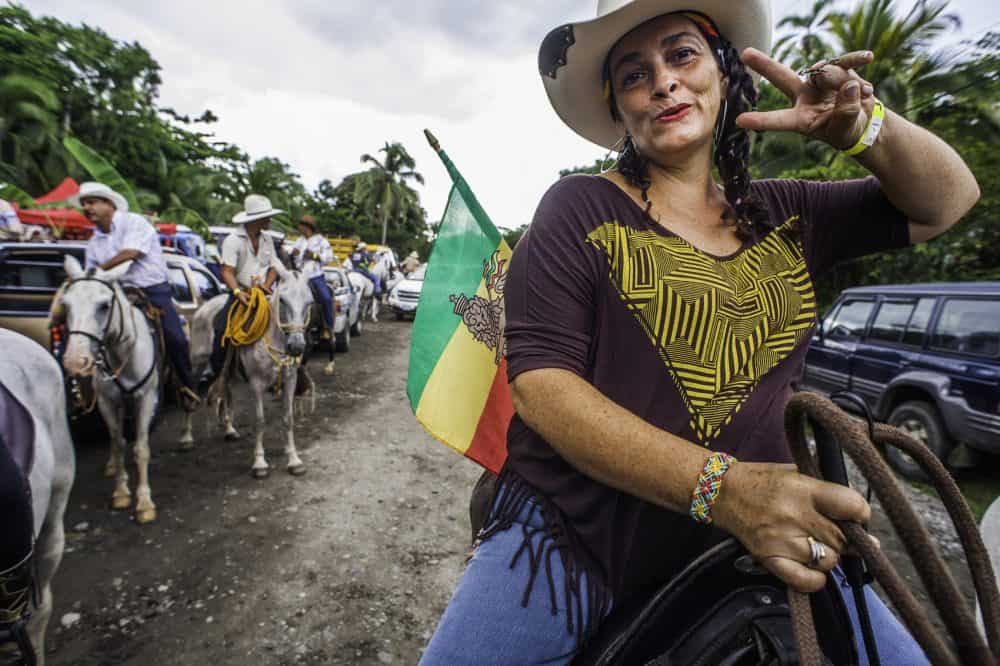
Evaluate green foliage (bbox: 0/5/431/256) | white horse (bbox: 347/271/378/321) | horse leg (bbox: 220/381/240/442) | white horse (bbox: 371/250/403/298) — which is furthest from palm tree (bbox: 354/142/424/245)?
horse leg (bbox: 220/381/240/442)

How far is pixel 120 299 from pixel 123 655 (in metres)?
2.48

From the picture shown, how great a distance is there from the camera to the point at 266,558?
3625 millimetres

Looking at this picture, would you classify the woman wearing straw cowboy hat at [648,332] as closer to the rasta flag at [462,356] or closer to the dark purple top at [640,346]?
the dark purple top at [640,346]

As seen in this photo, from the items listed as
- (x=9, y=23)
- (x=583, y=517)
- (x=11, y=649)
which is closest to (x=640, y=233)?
(x=583, y=517)

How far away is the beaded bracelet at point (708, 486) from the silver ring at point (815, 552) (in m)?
0.14

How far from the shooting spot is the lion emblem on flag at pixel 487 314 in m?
1.95

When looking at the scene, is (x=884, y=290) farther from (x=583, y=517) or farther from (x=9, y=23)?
(x=9, y=23)

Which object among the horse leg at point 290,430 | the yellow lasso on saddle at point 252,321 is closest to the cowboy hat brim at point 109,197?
the yellow lasso on saddle at point 252,321

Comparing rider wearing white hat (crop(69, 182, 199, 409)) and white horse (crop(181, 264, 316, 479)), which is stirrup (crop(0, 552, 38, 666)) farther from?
rider wearing white hat (crop(69, 182, 199, 409))

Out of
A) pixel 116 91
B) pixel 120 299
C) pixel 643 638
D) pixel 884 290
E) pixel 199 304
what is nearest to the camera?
pixel 643 638

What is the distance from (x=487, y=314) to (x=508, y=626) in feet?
3.79

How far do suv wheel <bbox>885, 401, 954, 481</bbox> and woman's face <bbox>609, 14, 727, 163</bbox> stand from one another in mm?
5351

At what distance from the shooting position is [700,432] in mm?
1066

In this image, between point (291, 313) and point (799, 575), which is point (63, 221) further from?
point (799, 575)
